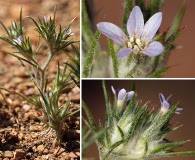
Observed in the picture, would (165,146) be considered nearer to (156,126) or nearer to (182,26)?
(156,126)

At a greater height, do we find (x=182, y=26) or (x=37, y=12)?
(x=37, y=12)

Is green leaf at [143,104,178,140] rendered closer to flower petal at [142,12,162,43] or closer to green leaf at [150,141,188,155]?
green leaf at [150,141,188,155]

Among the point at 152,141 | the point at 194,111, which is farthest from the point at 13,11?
the point at 152,141

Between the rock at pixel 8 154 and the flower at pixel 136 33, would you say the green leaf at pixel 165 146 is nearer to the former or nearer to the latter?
the flower at pixel 136 33

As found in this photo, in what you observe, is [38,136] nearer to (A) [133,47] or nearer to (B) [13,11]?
(A) [133,47]

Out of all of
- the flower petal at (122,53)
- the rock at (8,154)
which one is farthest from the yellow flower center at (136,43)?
the rock at (8,154)

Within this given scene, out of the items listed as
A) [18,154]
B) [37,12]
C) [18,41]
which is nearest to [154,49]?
[18,41]

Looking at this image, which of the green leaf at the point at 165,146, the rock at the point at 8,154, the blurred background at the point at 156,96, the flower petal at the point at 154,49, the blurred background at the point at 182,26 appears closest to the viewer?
the flower petal at the point at 154,49
